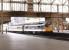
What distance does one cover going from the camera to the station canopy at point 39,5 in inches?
1270

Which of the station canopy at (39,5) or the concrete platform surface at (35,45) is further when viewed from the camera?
the station canopy at (39,5)

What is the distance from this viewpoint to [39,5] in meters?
33.6

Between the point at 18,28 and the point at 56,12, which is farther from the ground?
the point at 56,12

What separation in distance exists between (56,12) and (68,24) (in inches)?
136

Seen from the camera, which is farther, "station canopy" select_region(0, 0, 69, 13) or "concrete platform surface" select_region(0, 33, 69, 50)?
"station canopy" select_region(0, 0, 69, 13)

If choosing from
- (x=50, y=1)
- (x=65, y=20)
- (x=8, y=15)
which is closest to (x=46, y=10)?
(x=50, y=1)

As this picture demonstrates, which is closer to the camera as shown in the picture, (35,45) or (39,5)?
(35,45)

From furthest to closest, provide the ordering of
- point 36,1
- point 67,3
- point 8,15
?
point 67,3, point 36,1, point 8,15

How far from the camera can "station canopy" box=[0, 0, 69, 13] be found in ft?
106

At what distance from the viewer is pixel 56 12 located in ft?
111

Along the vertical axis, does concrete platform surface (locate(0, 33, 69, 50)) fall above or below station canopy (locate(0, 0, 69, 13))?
below

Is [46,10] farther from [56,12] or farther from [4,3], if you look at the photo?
[4,3]

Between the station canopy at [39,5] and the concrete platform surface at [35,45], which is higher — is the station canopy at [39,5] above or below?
above

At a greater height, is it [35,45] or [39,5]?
[39,5]
